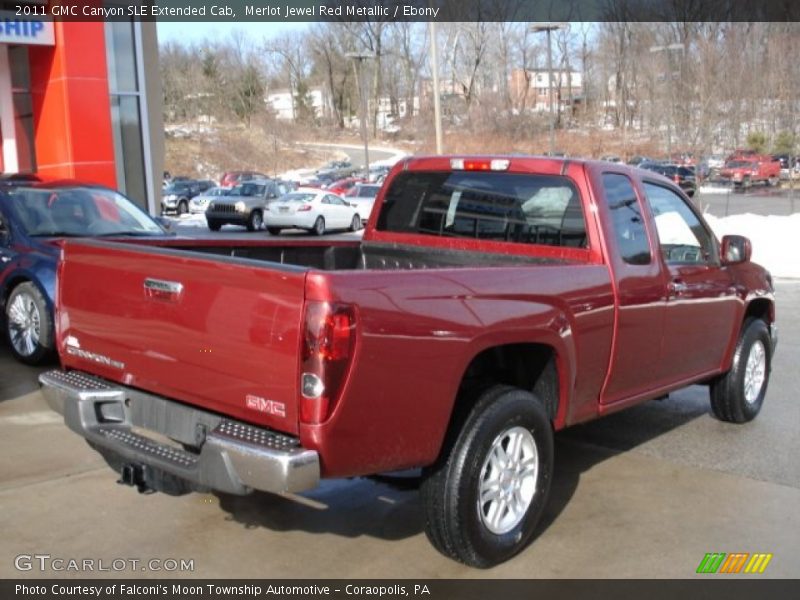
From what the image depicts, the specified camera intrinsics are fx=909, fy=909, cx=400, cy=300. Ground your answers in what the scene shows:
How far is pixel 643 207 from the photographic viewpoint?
5.48 m

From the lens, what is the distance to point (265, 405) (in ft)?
11.8

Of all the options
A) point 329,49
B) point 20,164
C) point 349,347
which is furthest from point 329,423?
point 329,49

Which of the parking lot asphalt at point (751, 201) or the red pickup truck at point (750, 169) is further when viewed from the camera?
the red pickup truck at point (750, 169)

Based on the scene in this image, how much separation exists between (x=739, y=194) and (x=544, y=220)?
44.4m

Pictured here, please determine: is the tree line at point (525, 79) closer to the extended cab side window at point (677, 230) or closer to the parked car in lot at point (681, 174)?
the parked car in lot at point (681, 174)

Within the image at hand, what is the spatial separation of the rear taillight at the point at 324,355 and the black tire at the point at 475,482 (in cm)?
79

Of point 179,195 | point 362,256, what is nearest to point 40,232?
point 362,256

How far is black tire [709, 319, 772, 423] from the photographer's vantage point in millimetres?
6555

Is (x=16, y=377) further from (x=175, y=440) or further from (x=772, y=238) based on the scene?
(x=772, y=238)

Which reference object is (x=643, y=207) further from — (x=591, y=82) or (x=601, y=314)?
(x=591, y=82)

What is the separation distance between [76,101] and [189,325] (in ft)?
47.6

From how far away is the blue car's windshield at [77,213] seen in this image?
8727 millimetres

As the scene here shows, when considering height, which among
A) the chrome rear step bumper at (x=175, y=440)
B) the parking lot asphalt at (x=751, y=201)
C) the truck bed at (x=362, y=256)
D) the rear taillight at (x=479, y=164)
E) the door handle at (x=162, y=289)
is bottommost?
the parking lot asphalt at (x=751, y=201)

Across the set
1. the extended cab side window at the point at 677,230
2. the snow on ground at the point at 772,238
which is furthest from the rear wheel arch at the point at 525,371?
the snow on ground at the point at 772,238
